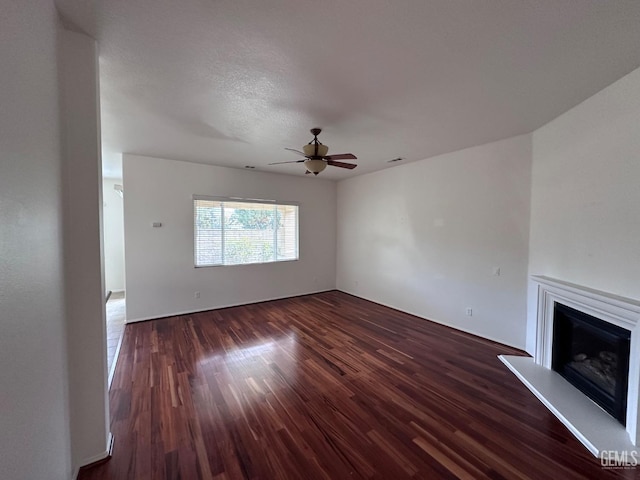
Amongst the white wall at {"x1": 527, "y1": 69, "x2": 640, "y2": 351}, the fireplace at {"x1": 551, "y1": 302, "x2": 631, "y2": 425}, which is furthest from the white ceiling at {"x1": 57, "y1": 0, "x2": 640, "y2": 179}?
the fireplace at {"x1": 551, "y1": 302, "x2": 631, "y2": 425}

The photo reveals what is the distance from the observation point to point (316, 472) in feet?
5.11

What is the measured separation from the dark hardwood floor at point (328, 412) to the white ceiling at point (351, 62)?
2.71m

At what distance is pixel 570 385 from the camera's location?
7.77ft

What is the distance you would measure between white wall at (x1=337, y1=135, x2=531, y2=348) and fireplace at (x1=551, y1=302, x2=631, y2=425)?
563mm

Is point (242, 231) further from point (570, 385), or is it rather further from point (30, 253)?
point (570, 385)

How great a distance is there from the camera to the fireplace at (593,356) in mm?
1934

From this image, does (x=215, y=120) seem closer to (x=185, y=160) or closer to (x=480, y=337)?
(x=185, y=160)

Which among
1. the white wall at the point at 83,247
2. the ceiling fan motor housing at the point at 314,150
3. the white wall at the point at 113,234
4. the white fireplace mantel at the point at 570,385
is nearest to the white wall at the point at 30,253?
the white wall at the point at 83,247

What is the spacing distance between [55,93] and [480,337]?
481cm

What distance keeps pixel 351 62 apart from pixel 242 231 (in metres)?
3.87

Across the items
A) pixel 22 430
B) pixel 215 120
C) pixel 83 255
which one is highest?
pixel 215 120

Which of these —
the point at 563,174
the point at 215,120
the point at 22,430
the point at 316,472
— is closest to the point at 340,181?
the point at 215,120

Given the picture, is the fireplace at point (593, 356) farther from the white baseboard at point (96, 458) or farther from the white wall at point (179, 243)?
the white wall at point (179, 243)

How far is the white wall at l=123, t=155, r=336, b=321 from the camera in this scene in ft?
13.4
